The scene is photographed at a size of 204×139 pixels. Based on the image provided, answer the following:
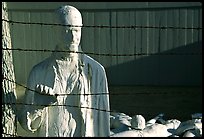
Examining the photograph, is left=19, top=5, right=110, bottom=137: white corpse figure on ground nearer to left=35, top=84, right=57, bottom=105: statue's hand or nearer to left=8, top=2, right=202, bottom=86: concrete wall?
left=35, top=84, right=57, bottom=105: statue's hand

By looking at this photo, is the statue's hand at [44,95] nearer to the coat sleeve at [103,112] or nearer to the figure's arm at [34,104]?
the figure's arm at [34,104]

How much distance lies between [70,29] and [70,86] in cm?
30

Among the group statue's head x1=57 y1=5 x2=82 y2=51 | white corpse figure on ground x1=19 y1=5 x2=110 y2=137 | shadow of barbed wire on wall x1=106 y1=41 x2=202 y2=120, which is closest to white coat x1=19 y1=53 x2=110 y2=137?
white corpse figure on ground x1=19 y1=5 x2=110 y2=137

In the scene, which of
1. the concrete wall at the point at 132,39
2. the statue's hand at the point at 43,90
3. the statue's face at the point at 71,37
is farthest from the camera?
the concrete wall at the point at 132,39

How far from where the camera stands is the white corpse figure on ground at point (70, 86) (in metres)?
3.11

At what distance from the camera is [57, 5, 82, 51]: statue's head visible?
10.1 feet

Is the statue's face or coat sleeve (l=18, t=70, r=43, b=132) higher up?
the statue's face

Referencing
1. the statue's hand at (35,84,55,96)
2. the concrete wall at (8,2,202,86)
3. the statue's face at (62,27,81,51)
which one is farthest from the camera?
the concrete wall at (8,2,202,86)

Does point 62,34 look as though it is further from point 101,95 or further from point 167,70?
point 167,70

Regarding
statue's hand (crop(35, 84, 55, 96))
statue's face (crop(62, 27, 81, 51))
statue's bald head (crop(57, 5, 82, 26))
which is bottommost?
statue's hand (crop(35, 84, 55, 96))

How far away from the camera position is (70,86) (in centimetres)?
317

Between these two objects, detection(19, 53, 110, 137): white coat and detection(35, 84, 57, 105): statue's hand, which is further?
detection(19, 53, 110, 137): white coat

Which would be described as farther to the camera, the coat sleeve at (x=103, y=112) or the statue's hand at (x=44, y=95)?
the coat sleeve at (x=103, y=112)

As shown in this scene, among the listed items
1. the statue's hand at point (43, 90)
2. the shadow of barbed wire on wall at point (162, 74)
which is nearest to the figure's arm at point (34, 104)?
the statue's hand at point (43, 90)
